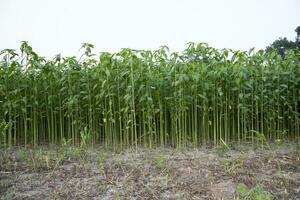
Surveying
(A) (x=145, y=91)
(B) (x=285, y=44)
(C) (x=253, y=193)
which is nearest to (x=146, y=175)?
(C) (x=253, y=193)

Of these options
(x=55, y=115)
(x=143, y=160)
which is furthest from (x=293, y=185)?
(x=55, y=115)

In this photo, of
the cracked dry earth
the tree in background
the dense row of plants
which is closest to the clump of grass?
the cracked dry earth

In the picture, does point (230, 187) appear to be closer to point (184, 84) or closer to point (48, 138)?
point (184, 84)

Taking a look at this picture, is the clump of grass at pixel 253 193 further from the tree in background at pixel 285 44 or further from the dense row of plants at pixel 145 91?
the tree in background at pixel 285 44

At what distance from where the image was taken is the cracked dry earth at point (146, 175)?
11.2ft

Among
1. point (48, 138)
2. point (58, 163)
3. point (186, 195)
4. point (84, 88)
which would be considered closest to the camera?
point (186, 195)

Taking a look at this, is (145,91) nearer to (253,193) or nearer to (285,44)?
(253,193)

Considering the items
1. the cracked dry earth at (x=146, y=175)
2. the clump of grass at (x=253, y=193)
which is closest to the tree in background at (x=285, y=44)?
the cracked dry earth at (x=146, y=175)

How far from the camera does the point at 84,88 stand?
20.2 feet

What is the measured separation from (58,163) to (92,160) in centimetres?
51

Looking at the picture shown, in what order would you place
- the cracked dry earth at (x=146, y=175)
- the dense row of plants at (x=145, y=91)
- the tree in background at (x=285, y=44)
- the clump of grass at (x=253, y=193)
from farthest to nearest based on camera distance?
1. the tree in background at (x=285, y=44)
2. the dense row of plants at (x=145, y=91)
3. the cracked dry earth at (x=146, y=175)
4. the clump of grass at (x=253, y=193)

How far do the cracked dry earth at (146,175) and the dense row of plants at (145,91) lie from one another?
2.57ft

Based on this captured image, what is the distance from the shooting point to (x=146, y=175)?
3.94 m

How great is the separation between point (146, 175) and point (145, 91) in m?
2.05
